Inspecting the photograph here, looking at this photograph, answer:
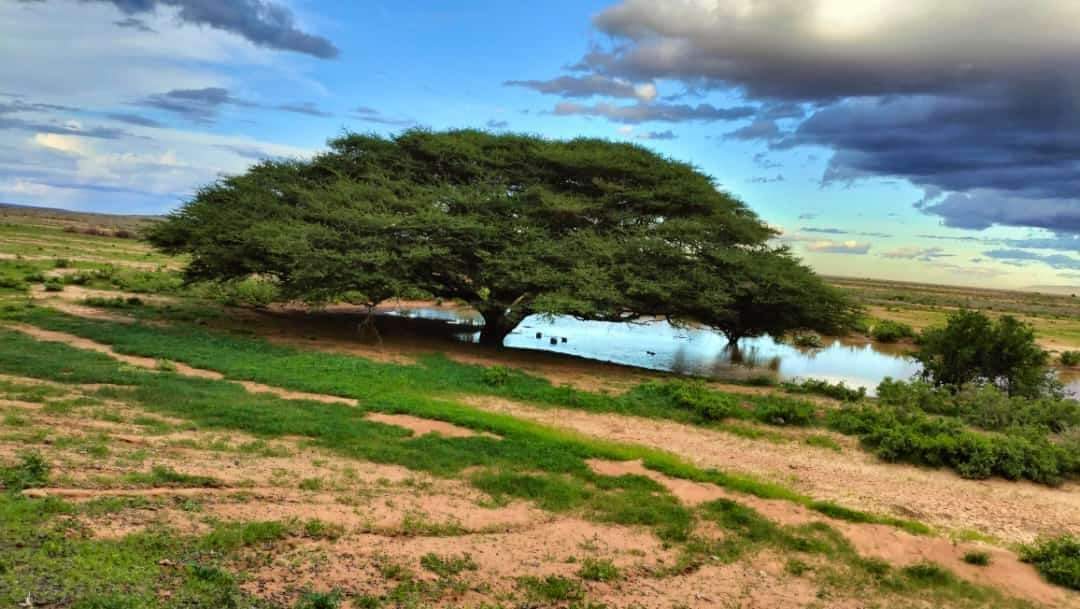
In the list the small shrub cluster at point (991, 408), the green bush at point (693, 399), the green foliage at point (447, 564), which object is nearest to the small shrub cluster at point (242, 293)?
the green bush at point (693, 399)

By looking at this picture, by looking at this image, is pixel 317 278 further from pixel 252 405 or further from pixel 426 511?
pixel 426 511

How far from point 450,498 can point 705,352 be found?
22789 millimetres

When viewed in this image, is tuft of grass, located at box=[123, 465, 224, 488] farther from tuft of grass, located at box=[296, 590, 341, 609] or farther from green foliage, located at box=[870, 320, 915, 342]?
green foliage, located at box=[870, 320, 915, 342]

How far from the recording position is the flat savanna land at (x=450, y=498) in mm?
6004

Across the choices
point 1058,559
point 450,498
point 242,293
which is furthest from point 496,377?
point 242,293

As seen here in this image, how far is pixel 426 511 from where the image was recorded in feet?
25.8

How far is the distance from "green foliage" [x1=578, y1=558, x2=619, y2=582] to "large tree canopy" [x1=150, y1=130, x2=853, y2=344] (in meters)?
11.9

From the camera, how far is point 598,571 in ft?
22.4

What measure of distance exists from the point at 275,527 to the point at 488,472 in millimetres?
3361

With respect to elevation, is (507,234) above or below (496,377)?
above

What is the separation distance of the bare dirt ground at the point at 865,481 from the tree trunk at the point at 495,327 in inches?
357

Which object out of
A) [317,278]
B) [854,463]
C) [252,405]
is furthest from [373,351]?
[854,463]

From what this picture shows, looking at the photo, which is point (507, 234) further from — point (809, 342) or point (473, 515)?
point (809, 342)

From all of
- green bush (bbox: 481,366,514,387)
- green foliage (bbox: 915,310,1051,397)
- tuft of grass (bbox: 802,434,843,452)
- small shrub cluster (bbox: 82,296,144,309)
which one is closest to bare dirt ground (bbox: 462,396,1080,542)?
tuft of grass (bbox: 802,434,843,452)
